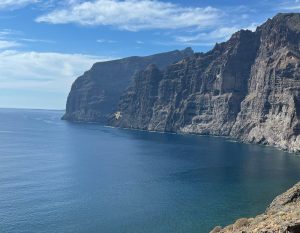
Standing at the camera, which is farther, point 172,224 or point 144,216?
point 144,216

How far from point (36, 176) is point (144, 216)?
6925cm

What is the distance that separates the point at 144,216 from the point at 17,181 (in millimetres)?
63425

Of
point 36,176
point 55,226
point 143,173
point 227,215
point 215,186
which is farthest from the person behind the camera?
point 143,173

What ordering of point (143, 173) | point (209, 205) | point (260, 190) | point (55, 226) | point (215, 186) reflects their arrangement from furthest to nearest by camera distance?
point (143, 173) < point (215, 186) < point (260, 190) < point (209, 205) < point (55, 226)

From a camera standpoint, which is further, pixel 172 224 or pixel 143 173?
pixel 143 173

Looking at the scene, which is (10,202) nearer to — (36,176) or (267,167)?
(36,176)

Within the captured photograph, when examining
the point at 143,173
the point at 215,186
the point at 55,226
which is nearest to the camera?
the point at 55,226

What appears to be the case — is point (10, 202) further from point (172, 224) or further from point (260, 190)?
point (260, 190)

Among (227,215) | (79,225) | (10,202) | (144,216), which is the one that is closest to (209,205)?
Result: (227,215)

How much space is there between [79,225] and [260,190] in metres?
62.3

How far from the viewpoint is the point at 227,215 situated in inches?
4397

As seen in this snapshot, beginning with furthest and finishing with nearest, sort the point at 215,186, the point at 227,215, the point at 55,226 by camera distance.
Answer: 1. the point at 215,186
2. the point at 227,215
3. the point at 55,226

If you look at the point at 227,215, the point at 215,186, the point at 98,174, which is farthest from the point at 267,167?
the point at 227,215

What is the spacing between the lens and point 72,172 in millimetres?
182875
